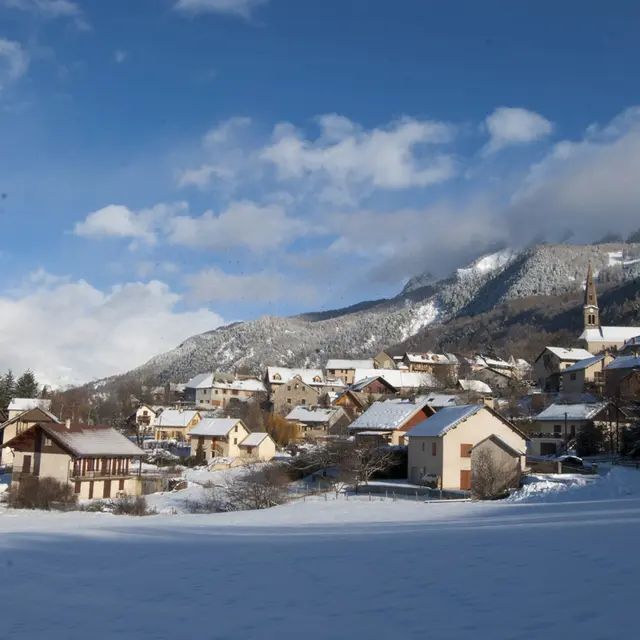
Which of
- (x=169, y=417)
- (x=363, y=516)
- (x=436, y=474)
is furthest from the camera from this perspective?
(x=169, y=417)

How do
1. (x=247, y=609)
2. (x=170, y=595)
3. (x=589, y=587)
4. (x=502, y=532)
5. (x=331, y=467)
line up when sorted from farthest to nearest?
1. (x=331, y=467)
2. (x=502, y=532)
3. (x=170, y=595)
4. (x=247, y=609)
5. (x=589, y=587)

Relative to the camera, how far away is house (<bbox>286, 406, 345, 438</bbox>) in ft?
279

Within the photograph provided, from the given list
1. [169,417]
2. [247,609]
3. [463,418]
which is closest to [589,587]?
[247,609]

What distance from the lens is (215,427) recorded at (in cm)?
7162

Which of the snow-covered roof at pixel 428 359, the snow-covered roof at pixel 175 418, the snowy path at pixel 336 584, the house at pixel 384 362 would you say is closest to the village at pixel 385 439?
the snow-covered roof at pixel 175 418

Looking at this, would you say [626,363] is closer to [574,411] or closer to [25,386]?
[574,411]

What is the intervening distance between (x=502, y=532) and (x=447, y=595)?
633cm

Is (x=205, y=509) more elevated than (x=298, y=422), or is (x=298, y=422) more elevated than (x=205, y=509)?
(x=298, y=422)

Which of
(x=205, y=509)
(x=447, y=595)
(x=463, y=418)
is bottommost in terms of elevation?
(x=205, y=509)

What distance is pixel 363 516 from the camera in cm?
2636

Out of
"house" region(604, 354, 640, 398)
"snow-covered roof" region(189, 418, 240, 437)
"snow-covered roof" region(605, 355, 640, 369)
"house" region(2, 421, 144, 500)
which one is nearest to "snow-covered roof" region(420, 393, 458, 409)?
"house" region(604, 354, 640, 398)

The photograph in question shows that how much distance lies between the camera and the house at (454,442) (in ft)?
144

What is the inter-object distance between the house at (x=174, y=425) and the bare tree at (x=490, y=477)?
55498 millimetres

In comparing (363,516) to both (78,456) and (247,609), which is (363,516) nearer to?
(247,609)
